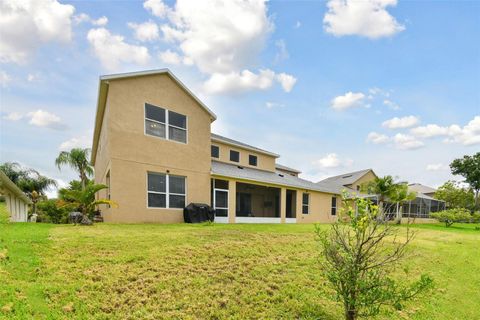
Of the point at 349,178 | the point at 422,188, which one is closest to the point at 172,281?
the point at 349,178

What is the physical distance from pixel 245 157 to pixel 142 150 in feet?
32.8

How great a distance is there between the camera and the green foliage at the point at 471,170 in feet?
135

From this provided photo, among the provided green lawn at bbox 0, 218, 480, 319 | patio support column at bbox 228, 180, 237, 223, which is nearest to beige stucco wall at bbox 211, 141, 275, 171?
patio support column at bbox 228, 180, 237, 223

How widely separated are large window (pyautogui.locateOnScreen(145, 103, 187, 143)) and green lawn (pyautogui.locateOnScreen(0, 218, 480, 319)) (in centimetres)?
692

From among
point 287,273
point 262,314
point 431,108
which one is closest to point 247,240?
point 287,273

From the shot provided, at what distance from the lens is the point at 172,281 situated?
194 inches

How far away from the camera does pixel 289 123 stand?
66.0 feet

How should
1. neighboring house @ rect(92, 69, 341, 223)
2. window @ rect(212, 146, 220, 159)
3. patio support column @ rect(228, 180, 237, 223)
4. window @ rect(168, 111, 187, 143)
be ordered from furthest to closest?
1. window @ rect(212, 146, 220, 159)
2. patio support column @ rect(228, 180, 237, 223)
3. window @ rect(168, 111, 187, 143)
4. neighboring house @ rect(92, 69, 341, 223)

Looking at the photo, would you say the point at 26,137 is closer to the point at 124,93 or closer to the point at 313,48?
the point at 124,93

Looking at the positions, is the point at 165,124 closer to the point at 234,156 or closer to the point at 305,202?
the point at 234,156

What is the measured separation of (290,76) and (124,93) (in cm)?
1042

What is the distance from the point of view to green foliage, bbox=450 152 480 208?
135 ft

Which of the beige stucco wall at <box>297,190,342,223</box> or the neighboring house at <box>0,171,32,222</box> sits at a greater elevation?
the neighboring house at <box>0,171,32,222</box>

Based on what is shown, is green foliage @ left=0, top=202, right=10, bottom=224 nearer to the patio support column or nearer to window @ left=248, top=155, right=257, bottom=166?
the patio support column
